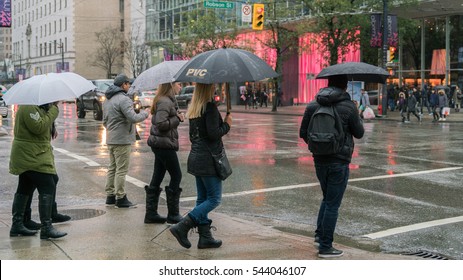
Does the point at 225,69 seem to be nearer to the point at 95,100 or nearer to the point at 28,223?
the point at 28,223

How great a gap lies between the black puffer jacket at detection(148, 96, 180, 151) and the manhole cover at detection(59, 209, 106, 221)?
153 centimetres

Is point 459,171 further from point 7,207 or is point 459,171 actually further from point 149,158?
point 7,207

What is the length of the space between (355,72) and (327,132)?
84cm

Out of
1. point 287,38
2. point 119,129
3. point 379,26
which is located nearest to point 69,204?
point 119,129

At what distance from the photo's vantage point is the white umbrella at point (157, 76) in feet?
24.4

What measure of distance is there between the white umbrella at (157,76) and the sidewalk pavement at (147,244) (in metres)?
1.73

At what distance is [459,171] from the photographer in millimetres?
12766

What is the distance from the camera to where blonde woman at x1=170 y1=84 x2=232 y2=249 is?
20.3 ft

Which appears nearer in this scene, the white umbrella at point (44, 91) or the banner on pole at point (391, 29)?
the white umbrella at point (44, 91)

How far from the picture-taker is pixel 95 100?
3162 centimetres

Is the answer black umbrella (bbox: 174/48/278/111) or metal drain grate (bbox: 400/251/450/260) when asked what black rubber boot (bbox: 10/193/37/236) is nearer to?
black umbrella (bbox: 174/48/278/111)

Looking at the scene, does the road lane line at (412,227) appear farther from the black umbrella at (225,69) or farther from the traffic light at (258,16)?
the traffic light at (258,16)

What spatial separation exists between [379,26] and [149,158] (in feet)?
71.5

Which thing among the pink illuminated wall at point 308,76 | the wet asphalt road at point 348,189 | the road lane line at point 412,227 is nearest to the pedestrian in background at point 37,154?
the wet asphalt road at point 348,189
